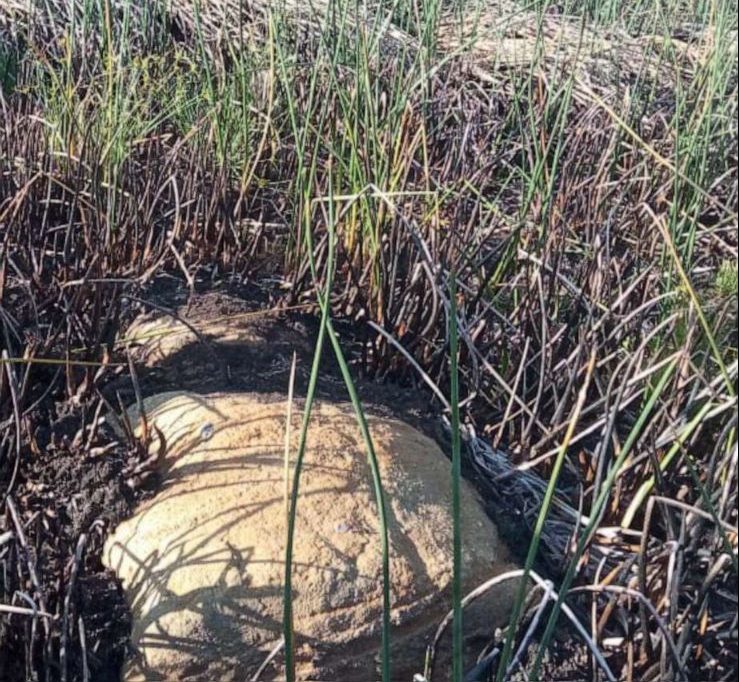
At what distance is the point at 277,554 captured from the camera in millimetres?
1534

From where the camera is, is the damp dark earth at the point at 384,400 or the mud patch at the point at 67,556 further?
the mud patch at the point at 67,556

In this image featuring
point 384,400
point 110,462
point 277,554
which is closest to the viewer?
point 277,554

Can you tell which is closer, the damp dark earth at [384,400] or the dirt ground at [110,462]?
the damp dark earth at [384,400]

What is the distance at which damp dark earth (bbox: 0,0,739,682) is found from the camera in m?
1.30

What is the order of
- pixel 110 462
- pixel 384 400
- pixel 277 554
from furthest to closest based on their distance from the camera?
pixel 384 400 → pixel 110 462 → pixel 277 554

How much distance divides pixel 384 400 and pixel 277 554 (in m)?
0.53

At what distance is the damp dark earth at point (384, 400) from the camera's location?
1305 mm

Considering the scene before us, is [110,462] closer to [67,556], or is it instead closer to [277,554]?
[67,556]

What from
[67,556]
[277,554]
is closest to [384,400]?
[277,554]

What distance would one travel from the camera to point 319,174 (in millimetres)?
2688

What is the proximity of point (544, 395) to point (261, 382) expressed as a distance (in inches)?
20.9

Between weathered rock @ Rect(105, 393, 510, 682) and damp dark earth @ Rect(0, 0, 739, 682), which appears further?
weathered rock @ Rect(105, 393, 510, 682)

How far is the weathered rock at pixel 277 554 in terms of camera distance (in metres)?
1.48

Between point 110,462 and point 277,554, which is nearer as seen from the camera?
point 277,554
